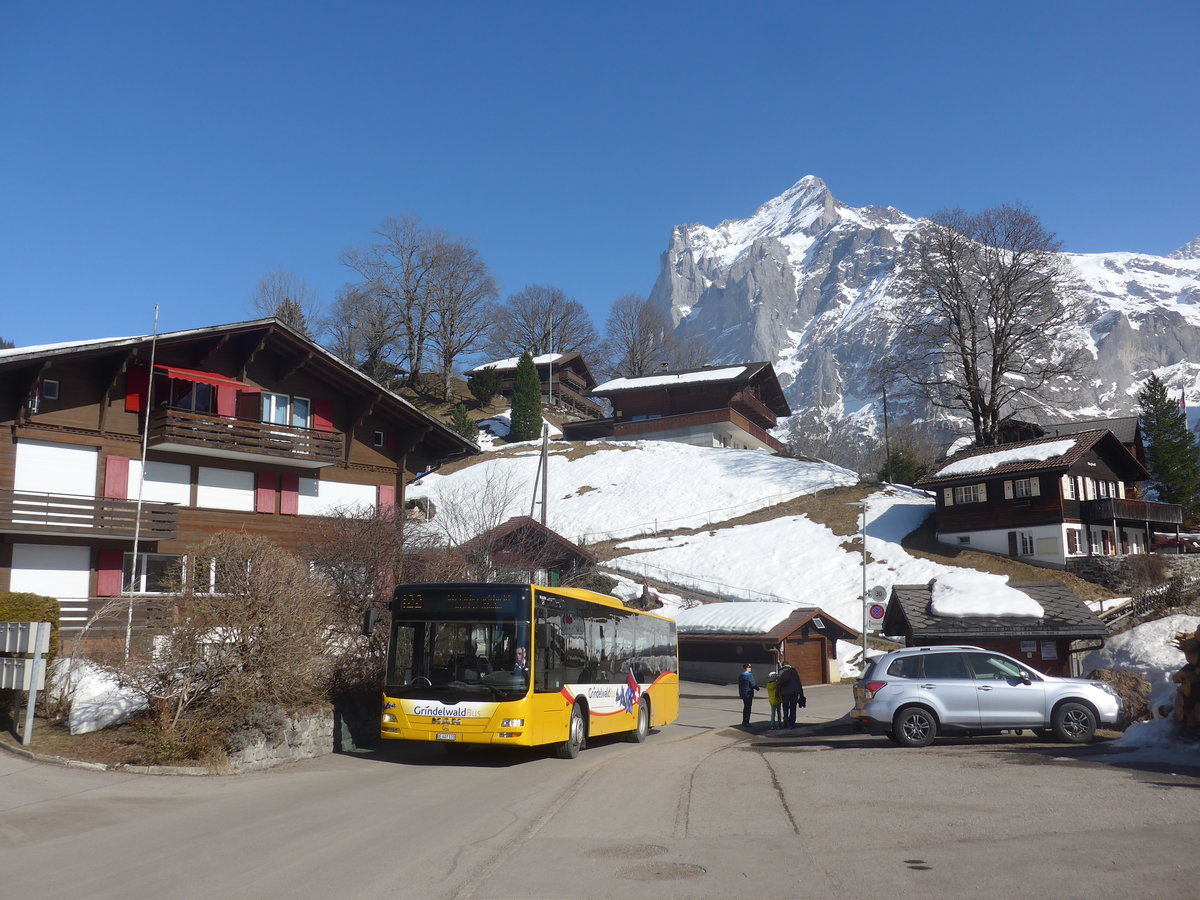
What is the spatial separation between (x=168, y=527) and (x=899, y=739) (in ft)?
68.8

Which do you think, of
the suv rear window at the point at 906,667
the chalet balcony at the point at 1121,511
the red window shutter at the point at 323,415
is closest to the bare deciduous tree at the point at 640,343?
the chalet balcony at the point at 1121,511

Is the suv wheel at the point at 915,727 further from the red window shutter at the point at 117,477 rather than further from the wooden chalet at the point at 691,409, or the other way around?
the wooden chalet at the point at 691,409

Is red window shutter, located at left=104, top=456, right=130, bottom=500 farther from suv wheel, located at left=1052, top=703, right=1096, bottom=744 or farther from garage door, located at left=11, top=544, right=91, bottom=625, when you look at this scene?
suv wheel, located at left=1052, top=703, right=1096, bottom=744

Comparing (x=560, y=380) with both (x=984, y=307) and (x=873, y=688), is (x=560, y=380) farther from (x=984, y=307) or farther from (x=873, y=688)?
(x=873, y=688)

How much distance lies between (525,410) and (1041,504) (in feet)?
133

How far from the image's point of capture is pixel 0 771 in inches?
504

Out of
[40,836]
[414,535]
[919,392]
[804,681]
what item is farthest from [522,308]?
[40,836]

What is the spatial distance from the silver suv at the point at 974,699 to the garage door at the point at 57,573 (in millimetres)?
20527

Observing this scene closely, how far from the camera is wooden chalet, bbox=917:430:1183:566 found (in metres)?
49.8

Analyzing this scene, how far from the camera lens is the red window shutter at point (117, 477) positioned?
89.2 ft

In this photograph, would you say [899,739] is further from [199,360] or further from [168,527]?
[199,360]

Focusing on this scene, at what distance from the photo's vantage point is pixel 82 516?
25672mm

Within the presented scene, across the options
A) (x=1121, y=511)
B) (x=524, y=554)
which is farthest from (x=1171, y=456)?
(x=524, y=554)

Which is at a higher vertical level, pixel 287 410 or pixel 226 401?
pixel 287 410
